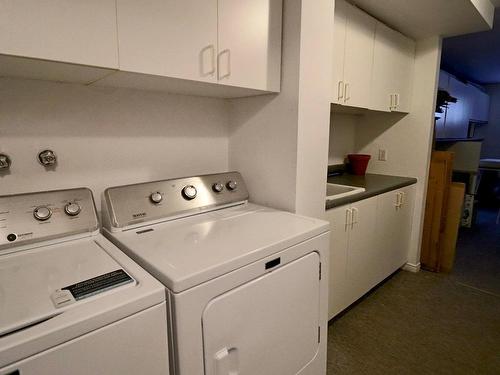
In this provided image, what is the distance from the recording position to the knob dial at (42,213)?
1009 millimetres

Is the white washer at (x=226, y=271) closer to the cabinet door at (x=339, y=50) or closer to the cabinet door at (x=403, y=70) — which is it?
the cabinet door at (x=339, y=50)

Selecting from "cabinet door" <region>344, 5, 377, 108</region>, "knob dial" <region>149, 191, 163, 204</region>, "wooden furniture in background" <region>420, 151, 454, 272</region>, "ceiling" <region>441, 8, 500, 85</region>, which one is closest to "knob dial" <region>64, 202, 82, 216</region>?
"knob dial" <region>149, 191, 163, 204</region>

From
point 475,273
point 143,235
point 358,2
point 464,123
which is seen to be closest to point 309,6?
point 358,2

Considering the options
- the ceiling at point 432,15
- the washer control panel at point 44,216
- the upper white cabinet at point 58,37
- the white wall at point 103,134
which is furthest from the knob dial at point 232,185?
the ceiling at point 432,15

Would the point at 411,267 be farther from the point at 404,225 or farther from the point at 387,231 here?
the point at 387,231

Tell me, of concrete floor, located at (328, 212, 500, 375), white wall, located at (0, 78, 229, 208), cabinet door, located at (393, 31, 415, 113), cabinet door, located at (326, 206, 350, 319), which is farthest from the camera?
cabinet door, located at (393, 31, 415, 113)

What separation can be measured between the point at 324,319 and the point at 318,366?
0.69ft

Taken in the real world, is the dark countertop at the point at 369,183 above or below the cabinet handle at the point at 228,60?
below

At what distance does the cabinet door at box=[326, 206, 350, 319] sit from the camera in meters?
1.76

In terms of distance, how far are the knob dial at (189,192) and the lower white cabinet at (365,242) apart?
0.79 metres

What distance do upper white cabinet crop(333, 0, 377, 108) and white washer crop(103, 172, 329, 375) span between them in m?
1.06

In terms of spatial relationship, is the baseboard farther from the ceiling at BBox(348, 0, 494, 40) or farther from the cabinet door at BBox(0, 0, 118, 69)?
the cabinet door at BBox(0, 0, 118, 69)

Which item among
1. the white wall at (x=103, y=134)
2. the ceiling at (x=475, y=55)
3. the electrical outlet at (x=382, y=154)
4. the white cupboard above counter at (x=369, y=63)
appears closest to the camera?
the white wall at (x=103, y=134)

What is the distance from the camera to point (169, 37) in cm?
104
